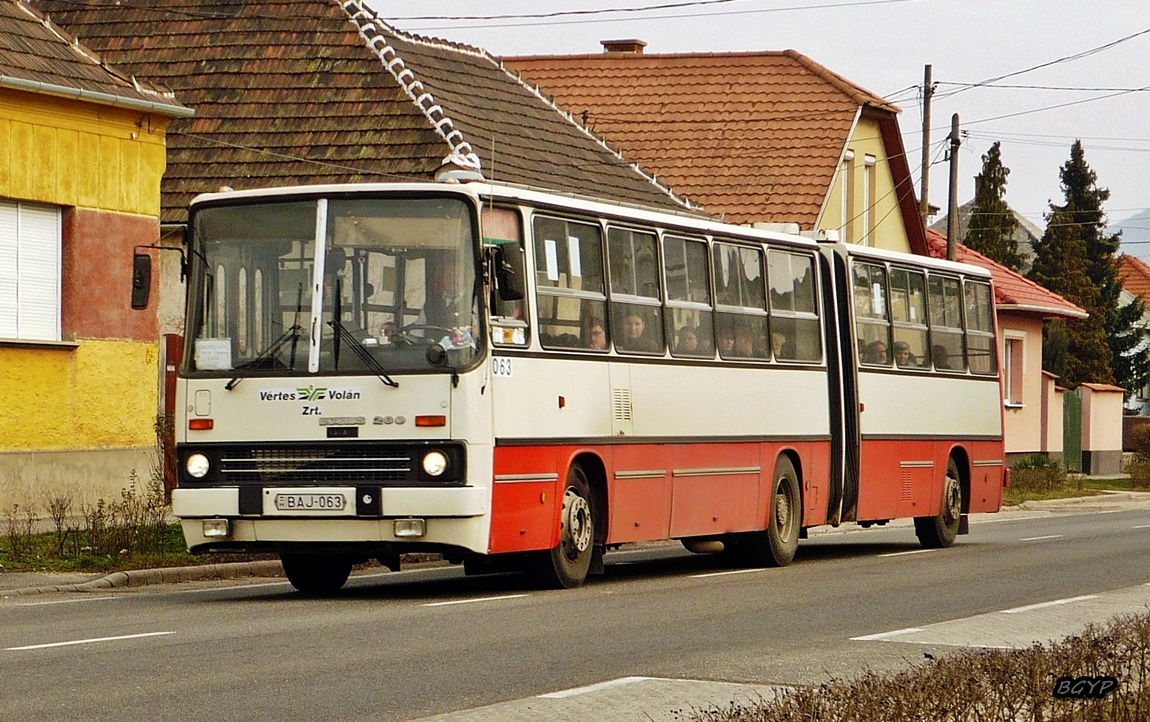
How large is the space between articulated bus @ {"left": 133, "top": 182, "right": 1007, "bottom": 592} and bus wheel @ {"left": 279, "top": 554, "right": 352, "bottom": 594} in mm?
22

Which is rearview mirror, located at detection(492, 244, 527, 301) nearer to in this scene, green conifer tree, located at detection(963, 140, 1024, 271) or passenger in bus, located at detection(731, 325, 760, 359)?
passenger in bus, located at detection(731, 325, 760, 359)

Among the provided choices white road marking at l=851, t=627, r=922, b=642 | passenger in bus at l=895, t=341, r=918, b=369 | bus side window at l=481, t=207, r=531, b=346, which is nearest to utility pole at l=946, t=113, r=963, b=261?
passenger in bus at l=895, t=341, r=918, b=369

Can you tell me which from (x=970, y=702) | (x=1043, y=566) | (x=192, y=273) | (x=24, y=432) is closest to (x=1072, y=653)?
(x=970, y=702)

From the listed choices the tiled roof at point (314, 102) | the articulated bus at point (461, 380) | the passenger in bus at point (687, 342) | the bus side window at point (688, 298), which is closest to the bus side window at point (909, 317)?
the articulated bus at point (461, 380)

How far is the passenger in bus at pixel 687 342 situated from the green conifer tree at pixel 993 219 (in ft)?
211

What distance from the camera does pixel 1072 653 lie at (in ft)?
30.5

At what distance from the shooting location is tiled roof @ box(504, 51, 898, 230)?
41.0 m

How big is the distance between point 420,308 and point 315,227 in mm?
1048

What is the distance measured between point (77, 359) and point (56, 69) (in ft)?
10.9

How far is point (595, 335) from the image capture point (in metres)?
16.5

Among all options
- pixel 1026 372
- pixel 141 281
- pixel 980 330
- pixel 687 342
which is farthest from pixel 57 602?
pixel 1026 372

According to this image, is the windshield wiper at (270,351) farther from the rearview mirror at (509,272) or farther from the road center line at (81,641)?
the road center line at (81,641)

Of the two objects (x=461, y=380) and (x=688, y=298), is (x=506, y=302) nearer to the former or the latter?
(x=461, y=380)

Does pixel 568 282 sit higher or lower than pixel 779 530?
higher
